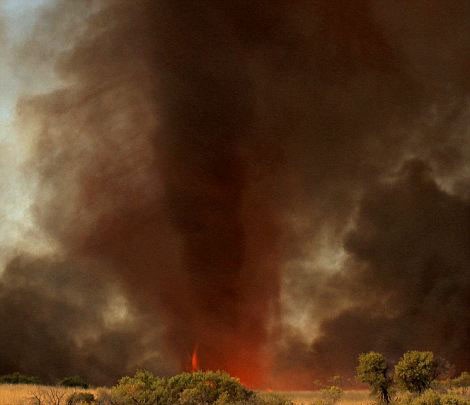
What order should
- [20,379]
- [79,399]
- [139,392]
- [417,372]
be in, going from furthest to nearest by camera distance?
[20,379] < [417,372] < [79,399] < [139,392]

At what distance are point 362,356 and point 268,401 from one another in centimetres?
998

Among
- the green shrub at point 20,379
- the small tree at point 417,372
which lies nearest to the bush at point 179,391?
the small tree at point 417,372

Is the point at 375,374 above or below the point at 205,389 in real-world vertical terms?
above

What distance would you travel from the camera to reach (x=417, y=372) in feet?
134

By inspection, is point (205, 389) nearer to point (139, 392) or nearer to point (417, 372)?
point (139, 392)

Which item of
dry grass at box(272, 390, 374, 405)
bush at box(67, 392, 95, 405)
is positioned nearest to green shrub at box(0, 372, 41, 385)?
dry grass at box(272, 390, 374, 405)

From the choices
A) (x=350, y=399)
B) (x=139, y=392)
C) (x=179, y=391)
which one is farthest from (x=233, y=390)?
(x=350, y=399)

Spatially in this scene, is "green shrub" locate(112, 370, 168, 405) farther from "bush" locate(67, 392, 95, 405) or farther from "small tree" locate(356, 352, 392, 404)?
"small tree" locate(356, 352, 392, 404)

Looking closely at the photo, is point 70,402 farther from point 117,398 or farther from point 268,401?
point 268,401

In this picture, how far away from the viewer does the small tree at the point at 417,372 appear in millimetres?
41000

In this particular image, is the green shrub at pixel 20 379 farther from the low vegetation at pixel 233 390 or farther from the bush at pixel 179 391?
the bush at pixel 179 391

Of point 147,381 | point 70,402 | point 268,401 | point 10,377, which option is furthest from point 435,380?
point 10,377

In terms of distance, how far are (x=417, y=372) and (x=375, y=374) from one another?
2.71m

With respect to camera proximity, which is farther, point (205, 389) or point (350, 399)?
point (350, 399)
